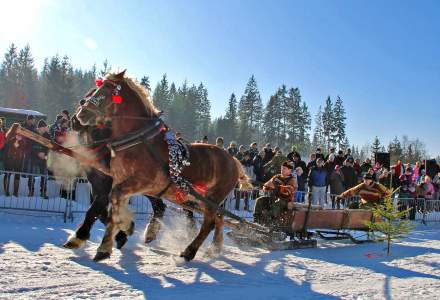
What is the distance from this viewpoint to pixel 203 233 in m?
7.50

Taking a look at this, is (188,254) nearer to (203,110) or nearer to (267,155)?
(267,155)

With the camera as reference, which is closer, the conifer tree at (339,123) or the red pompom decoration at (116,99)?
the red pompom decoration at (116,99)

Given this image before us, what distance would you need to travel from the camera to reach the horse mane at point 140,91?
6.74m

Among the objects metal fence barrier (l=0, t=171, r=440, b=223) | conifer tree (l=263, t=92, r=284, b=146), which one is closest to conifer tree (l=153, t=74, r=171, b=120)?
conifer tree (l=263, t=92, r=284, b=146)

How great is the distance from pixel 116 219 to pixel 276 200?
12.8 feet

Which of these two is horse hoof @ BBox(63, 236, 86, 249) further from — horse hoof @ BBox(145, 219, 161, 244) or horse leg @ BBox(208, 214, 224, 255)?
horse leg @ BBox(208, 214, 224, 255)

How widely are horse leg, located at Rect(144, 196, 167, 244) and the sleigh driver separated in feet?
6.44

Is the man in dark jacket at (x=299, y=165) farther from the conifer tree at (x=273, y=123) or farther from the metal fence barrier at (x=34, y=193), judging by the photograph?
the conifer tree at (x=273, y=123)

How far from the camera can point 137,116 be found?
6.75m

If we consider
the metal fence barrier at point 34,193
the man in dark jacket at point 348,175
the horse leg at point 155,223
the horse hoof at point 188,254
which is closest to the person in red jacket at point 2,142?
the metal fence barrier at point 34,193

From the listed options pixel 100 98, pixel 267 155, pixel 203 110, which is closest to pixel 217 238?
pixel 100 98

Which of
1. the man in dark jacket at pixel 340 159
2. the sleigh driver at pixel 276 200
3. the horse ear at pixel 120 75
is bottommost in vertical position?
the sleigh driver at pixel 276 200

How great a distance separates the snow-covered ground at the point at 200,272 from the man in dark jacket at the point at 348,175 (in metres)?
7.40

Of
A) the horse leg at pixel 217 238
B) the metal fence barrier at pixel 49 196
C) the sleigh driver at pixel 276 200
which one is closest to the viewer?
the horse leg at pixel 217 238
